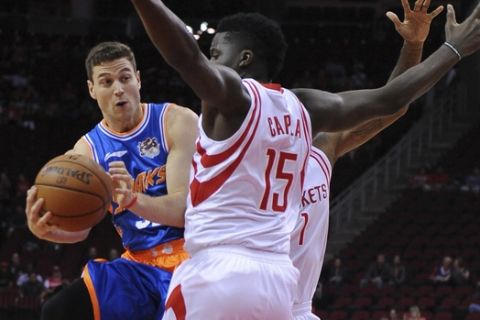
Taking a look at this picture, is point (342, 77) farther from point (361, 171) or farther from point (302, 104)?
point (302, 104)

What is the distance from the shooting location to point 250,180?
128 inches

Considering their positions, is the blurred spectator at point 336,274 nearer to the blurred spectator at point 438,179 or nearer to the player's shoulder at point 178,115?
the blurred spectator at point 438,179

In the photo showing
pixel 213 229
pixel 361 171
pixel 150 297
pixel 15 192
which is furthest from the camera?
pixel 361 171

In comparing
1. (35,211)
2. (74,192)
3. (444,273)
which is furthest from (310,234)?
(444,273)

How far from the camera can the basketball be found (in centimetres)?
338

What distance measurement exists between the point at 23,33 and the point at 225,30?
2003 cm

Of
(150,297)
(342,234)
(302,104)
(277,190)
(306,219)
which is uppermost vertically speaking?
(302,104)

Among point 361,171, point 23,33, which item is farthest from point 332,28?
point 23,33

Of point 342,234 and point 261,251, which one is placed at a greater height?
point 261,251

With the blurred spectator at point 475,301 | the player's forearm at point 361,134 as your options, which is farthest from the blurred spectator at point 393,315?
the player's forearm at point 361,134

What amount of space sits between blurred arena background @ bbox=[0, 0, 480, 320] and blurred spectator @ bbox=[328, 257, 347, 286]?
0.08 ft

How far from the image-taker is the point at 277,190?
10.9 ft

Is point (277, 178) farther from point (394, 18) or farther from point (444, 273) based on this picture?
point (444, 273)

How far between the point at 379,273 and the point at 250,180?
12.4 m
